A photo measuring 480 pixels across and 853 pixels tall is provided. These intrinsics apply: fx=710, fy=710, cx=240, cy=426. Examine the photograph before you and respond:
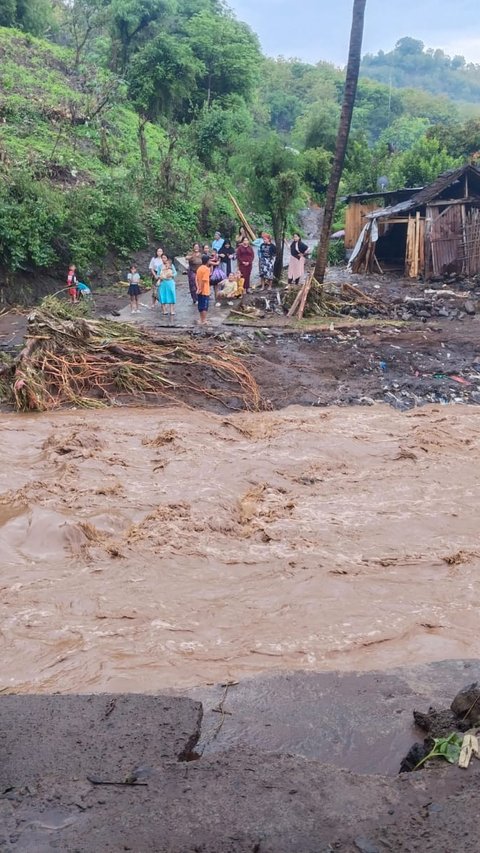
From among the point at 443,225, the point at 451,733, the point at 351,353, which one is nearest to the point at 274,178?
the point at 443,225

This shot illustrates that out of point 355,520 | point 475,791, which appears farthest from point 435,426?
point 475,791

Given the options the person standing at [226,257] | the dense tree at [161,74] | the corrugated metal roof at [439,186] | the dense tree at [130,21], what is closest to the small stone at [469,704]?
the person standing at [226,257]

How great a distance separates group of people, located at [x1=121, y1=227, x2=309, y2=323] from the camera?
564 inches

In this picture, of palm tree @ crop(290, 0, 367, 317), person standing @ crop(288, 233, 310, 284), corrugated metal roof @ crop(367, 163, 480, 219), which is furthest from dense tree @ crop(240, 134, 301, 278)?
corrugated metal roof @ crop(367, 163, 480, 219)

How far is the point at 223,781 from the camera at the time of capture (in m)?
2.67

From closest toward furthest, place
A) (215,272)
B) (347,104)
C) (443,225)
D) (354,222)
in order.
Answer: (347,104) → (215,272) → (443,225) → (354,222)

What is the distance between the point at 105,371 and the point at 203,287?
3881mm

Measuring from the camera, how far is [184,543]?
621 cm

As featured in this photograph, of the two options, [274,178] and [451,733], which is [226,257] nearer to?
[274,178]

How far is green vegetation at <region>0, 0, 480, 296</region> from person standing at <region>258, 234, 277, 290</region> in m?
0.38

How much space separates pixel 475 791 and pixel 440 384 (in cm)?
912

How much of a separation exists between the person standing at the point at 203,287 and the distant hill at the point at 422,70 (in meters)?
125

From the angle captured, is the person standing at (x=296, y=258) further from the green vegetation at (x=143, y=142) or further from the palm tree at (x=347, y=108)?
the green vegetation at (x=143, y=142)

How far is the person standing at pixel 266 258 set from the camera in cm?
1803
